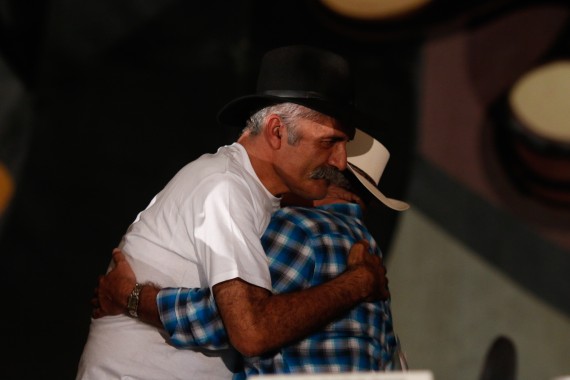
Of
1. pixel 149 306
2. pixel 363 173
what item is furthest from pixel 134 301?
pixel 363 173

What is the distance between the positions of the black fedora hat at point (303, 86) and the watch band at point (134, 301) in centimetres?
48

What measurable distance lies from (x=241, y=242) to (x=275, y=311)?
16cm

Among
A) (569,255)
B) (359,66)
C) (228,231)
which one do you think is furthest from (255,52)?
(569,255)

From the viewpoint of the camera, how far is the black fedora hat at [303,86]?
2371 millimetres

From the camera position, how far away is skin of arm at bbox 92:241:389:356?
209cm

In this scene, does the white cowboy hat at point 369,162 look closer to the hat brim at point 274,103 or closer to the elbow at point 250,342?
the hat brim at point 274,103

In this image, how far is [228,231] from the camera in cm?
216

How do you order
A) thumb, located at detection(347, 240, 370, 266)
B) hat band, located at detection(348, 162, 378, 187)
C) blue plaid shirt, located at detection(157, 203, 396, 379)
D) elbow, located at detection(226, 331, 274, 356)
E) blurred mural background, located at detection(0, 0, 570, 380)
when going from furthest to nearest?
blurred mural background, located at detection(0, 0, 570, 380), hat band, located at detection(348, 162, 378, 187), thumb, located at detection(347, 240, 370, 266), blue plaid shirt, located at detection(157, 203, 396, 379), elbow, located at detection(226, 331, 274, 356)

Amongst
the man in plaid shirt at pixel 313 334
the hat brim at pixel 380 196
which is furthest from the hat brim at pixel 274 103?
the man in plaid shirt at pixel 313 334

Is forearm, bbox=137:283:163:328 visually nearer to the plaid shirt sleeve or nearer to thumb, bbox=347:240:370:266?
the plaid shirt sleeve

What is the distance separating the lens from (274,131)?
93.4 inches

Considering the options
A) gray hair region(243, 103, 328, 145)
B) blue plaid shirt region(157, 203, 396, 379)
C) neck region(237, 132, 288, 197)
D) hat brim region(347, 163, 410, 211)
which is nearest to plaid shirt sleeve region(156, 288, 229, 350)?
blue plaid shirt region(157, 203, 396, 379)

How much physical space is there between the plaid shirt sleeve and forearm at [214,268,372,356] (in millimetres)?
71

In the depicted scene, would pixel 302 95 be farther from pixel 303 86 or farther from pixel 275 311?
pixel 275 311
